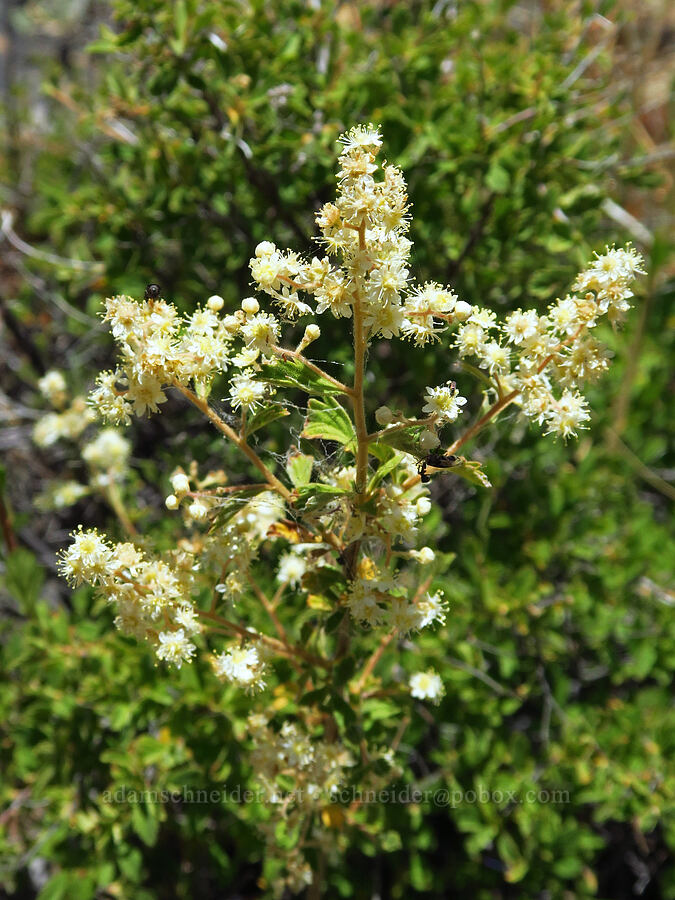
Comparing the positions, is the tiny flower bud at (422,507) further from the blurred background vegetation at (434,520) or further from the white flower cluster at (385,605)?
the blurred background vegetation at (434,520)

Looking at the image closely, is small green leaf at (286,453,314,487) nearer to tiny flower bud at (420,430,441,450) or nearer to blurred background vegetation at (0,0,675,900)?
tiny flower bud at (420,430,441,450)

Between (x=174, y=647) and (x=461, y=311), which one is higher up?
(x=461, y=311)

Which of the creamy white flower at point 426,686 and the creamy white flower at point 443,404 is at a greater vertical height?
the creamy white flower at point 443,404

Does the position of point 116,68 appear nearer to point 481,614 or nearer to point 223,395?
point 223,395

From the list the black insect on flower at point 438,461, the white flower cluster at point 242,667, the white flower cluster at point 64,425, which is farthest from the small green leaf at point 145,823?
the black insect on flower at point 438,461

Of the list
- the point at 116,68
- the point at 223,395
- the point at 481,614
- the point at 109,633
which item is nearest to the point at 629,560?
the point at 481,614

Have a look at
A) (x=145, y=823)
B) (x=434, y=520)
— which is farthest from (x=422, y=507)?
(x=145, y=823)

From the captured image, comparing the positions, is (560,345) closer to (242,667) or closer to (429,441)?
(429,441)

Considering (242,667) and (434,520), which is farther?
(434,520)
